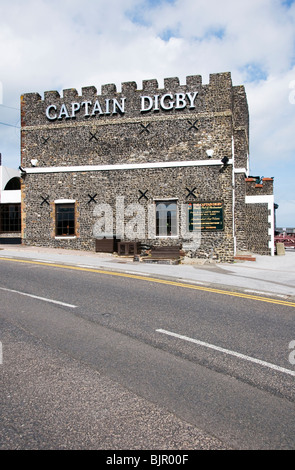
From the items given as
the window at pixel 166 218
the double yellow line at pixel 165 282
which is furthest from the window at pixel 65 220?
→ the double yellow line at pixel 165 282

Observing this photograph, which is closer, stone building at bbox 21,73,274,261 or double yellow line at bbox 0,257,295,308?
double yellow line at bbox 0,257,295,308

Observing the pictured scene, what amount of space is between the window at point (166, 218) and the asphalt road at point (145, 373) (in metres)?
11.2

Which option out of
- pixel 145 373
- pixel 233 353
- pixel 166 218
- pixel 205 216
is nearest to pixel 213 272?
pixel 205 216

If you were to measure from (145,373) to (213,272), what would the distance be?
33.4 feet

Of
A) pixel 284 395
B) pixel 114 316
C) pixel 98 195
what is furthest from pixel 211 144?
pixel 284 395

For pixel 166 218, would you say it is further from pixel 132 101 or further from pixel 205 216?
pixel 132 101

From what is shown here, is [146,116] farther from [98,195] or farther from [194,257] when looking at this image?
[194,257]

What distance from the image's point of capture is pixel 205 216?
19688 mm

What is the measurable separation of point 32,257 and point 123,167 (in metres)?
6.77

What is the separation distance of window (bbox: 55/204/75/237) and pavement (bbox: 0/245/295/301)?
1.07 metres

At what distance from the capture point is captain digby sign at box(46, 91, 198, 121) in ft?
64.8

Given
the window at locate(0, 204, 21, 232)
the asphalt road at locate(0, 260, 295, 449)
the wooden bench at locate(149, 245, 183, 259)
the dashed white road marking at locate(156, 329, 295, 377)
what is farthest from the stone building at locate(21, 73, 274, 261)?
the dashed white road marking at locate(156, 329, 295, 377)

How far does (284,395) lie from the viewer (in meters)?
4.42

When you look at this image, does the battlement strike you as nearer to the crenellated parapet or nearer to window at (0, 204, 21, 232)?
the crenellated parapet
